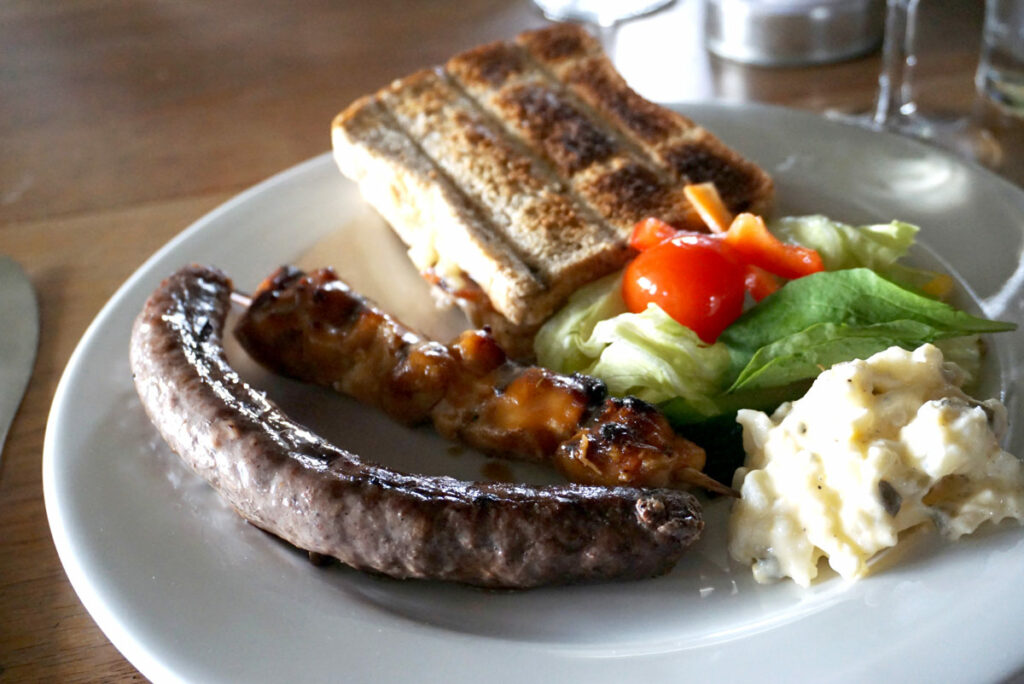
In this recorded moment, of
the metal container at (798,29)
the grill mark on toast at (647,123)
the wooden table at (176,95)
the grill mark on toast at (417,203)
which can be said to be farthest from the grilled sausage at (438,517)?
the metal container at (798,29)

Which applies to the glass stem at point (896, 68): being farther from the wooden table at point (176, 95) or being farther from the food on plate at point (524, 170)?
the food on plate at point (524, 170)

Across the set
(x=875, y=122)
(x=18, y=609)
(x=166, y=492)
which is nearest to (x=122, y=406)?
(x=166, y=492)

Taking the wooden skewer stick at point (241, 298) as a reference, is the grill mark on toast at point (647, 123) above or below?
above

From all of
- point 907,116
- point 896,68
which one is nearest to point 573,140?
point 896,68

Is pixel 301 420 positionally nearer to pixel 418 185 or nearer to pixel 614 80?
pixel 418 185

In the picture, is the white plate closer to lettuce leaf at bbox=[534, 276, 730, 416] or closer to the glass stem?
lettuce leaf at bbox=[534, 276, 730, 416]

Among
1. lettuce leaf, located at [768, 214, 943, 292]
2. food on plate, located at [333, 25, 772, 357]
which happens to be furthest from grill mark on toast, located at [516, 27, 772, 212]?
lettuce leaf, located at [768, 214, 943, 292]
